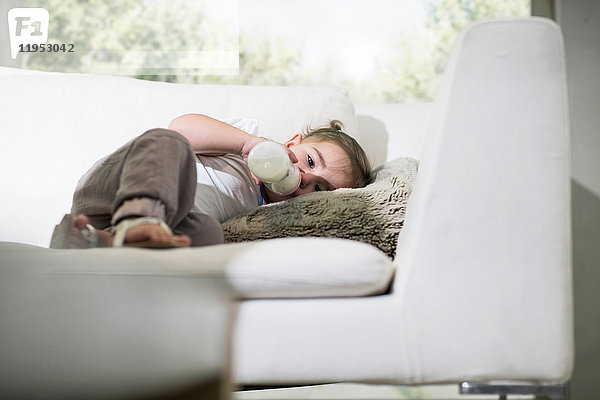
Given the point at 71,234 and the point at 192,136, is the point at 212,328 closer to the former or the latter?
the point at 71,234

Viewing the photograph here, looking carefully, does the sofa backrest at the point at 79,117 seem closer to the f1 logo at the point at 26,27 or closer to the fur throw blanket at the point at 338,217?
the fur throw blanket at the point at 338,217

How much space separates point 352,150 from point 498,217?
67 centimetres

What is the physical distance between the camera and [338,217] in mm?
1195

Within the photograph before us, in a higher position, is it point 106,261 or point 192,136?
point 192,136

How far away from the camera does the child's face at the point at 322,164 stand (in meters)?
1.47

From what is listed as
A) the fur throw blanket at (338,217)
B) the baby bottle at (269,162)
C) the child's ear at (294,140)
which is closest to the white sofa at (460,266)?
the fur throw blanket at (338,217)

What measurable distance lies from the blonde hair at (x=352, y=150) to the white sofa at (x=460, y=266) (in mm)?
563

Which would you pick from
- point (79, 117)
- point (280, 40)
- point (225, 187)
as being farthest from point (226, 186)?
point (280, 40)

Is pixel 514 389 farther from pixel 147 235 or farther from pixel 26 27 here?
pixel 26 27

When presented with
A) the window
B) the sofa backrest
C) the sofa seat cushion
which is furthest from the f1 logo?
the sofa seat cushion

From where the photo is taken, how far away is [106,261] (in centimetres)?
79

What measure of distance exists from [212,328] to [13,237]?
85 centimetres

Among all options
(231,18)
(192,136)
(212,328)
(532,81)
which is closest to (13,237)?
(192,136)

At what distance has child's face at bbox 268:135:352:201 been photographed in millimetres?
1472
